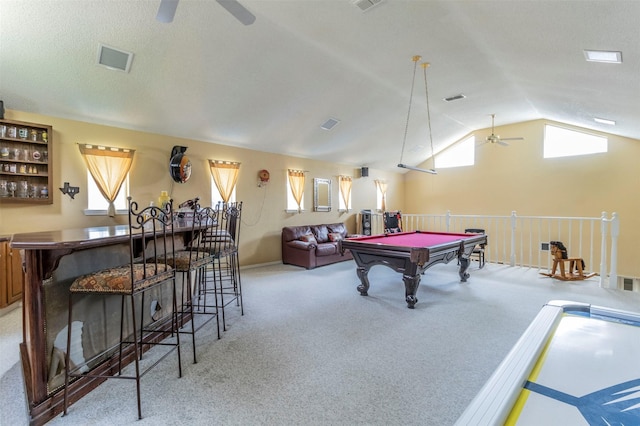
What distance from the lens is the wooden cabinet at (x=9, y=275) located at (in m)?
3.34

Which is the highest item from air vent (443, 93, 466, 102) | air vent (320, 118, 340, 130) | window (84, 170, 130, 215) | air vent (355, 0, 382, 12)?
air vent (443, 93, 466, 102)

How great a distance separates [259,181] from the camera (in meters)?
6.11

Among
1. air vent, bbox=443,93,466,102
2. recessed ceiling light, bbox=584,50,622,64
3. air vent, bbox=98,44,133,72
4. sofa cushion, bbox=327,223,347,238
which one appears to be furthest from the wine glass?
air vent, bbox=443,93,466,102

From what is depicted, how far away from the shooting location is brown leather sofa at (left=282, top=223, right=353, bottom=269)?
5.86 metres

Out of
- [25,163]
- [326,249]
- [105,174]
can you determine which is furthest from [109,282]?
[326,249]

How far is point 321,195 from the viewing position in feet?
24.4

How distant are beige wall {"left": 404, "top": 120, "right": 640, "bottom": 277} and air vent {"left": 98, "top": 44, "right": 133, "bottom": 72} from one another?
27.3ft

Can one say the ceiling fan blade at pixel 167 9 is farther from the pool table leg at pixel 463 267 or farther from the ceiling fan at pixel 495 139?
the ceiling fan at pixel 495 139

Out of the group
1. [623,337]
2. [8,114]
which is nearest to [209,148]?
[8,114]

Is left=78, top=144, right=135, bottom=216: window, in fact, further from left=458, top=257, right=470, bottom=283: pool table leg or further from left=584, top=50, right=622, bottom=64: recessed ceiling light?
left=584, top=50, right=622, bottom=64: recessed ceiling light

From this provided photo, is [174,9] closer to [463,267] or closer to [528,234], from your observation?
[463,267]

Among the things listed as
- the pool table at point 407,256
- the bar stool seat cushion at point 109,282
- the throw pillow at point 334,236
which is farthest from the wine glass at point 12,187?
the throw pillow at point 334,236

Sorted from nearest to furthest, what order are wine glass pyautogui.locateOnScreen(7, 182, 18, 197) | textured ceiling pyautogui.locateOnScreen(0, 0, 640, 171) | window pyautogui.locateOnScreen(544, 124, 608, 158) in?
textured ceiling pyautogui.locateOnScreen(0, 0, 640, 171) → wine glass pyautogui.locateOnScreen(7, 182, 18, 197) → window pyautogui.locateOnScreen(544, 124, 608, 158)

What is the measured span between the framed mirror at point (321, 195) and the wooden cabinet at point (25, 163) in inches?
194
